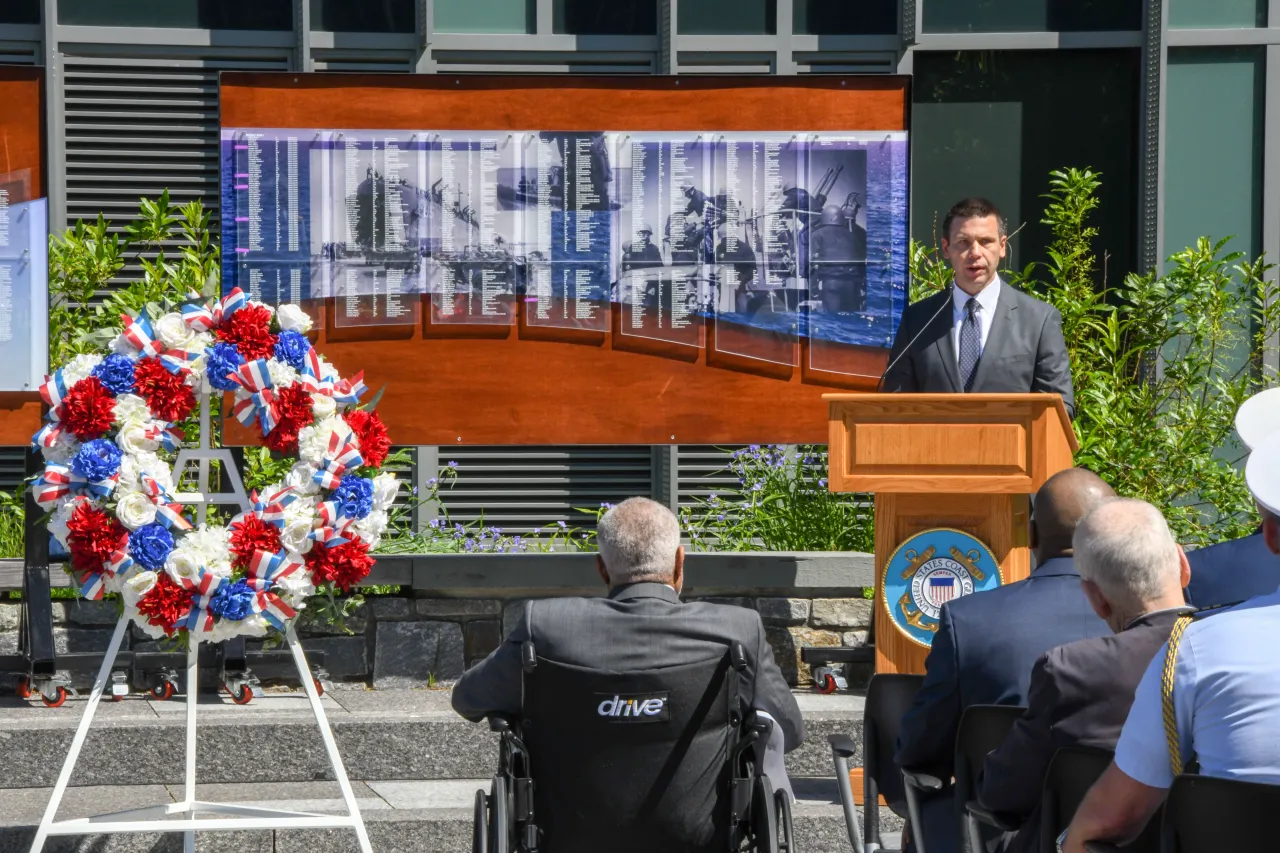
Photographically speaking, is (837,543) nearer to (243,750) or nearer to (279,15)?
(243,750)

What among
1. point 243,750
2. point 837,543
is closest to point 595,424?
point 837,543

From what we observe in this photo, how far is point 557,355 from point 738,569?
1168mm

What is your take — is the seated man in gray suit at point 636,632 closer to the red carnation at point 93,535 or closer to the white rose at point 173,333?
the red carnation at point 93,535

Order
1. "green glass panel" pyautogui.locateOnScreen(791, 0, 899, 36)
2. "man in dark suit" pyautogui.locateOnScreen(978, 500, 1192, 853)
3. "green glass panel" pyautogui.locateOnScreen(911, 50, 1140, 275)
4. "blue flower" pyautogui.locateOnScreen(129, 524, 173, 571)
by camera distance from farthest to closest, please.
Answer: "green glass panel" pyautogui.locateOnScreen(911, 50, 1140, 275) < "green glass panel" pyautogui.locateOnScreen(791, 0, 899, 36) < "blue flower" pyautogui.locateOnScreen(129, 524, 173, 571) < "man in dark suit" pyautogui.locateOnScreen(978, 500, 1192, 853)

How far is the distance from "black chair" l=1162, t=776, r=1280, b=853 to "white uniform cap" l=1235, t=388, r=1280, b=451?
1.43 m

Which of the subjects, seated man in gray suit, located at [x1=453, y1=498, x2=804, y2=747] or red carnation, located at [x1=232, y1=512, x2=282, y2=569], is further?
red carnation, located at [x1=232, y1=512, x2=282, y2=569]

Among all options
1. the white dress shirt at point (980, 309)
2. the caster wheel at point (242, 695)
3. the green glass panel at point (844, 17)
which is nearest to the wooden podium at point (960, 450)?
the white dress shirt at point (980, 309)

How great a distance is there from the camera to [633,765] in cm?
341

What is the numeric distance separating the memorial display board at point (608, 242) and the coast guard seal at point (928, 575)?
165 centimetres

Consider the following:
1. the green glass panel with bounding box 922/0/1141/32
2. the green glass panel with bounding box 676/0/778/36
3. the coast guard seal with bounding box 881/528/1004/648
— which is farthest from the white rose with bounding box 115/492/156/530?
the green glass panel with bounding box 922/0/1141/32

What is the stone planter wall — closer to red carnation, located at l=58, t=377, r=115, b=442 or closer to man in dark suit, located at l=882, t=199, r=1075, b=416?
man in dark suit, located at l=882, t=199, r=1075, b=416

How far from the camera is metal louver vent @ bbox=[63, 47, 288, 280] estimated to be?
8625mm

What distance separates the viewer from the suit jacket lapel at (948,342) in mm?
5395

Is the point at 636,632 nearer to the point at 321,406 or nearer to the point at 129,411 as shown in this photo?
the point at 321,406
